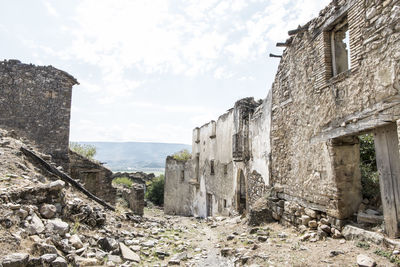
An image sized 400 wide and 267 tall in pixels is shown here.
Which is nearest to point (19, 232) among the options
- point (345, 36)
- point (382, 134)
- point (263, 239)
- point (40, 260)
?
point (40, 260)

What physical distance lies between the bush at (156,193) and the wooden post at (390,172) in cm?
2598

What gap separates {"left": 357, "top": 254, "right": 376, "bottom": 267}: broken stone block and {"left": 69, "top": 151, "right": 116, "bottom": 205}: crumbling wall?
10491 millimetres

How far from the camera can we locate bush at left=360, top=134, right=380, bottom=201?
5.82 meters

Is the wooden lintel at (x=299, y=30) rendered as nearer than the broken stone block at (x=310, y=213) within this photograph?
No

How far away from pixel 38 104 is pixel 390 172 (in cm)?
1247

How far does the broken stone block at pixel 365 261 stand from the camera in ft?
12.8

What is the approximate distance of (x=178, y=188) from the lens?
873 inches

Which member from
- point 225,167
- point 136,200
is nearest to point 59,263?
point 136,200

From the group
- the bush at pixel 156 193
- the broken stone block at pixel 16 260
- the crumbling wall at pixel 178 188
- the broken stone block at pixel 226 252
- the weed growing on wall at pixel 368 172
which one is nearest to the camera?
the broken stone block at pixel 16 260

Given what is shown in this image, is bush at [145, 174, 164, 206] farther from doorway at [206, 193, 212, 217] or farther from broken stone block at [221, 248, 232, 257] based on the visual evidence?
broken stone block at [221, 248, 232, 257]

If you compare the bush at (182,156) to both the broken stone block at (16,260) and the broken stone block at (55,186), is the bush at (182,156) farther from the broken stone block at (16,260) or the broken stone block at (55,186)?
the broken stone block at (16,260)

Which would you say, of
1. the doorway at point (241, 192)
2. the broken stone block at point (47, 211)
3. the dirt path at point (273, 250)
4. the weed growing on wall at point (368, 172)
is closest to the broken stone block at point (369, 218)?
the dirt path at point (273, 250)

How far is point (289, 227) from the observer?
707cm

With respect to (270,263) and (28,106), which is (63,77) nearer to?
(28,106)
